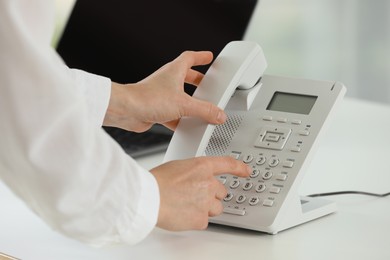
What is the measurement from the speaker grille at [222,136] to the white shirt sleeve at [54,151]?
33 centimetres

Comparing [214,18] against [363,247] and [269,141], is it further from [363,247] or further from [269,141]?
[363,247]

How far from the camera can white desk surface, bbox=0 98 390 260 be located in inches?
47.7

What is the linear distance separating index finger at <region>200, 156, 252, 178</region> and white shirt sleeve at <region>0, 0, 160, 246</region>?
19cm

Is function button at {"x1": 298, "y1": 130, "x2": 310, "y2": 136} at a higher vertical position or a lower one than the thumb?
higher

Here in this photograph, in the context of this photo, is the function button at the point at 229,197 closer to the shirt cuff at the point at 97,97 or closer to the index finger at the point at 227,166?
the index finger at the point at 227,166

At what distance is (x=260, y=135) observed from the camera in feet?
4.49

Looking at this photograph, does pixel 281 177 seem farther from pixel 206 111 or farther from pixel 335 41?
pixel 335 41

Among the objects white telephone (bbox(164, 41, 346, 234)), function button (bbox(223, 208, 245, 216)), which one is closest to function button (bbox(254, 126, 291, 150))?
white telephone (bbox(164, 41, 346, 234))

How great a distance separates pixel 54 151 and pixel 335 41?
2984 millimetres

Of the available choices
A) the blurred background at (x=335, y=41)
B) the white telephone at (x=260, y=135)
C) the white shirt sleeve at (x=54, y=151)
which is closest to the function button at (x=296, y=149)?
the white telephone at (x=260, y=135)

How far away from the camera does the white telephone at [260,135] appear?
129 cm

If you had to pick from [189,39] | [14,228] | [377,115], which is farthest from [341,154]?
[14,228]

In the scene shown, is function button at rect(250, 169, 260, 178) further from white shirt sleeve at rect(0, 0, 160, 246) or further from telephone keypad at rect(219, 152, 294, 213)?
white shirt sleeve at rect(0, 0, 160, 246)

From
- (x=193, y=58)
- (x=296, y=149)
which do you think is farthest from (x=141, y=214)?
Result: (x=193, y=58)
